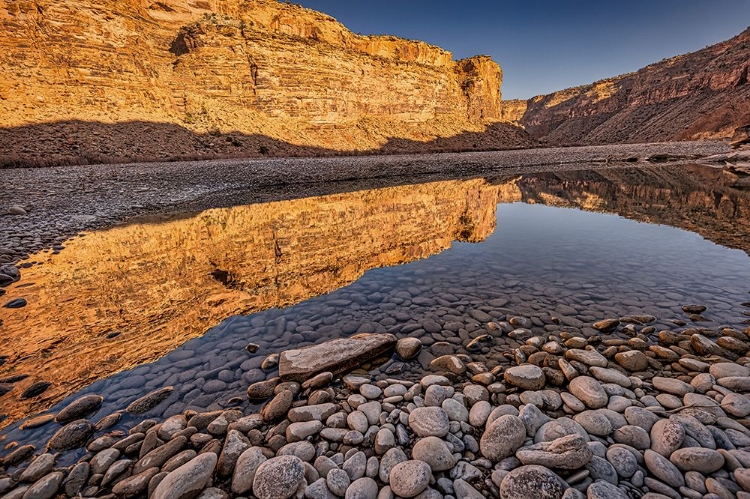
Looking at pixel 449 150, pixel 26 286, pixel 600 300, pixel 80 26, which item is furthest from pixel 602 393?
pixel 449 150

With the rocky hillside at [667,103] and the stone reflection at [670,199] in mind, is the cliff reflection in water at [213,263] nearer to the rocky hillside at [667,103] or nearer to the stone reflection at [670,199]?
the stone reflection at [670,199]

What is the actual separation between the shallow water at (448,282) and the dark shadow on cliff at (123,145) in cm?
2252

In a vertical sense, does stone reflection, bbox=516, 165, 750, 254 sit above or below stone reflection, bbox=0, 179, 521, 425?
below

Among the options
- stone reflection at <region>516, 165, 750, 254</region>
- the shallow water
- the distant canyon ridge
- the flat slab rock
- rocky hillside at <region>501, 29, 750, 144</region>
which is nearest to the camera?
the flat slab rock

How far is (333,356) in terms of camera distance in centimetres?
348

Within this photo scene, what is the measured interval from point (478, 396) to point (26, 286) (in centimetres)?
728

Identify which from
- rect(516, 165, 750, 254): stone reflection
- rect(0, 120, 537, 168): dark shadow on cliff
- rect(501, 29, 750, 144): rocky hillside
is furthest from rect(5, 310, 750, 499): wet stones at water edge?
rect(501, 29, 750, 144): rocky hillside

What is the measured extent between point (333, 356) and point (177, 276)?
4356 millimetres

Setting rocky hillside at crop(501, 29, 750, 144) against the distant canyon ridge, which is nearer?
the distant canyon ridge

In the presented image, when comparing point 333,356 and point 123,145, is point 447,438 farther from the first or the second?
point 123,145

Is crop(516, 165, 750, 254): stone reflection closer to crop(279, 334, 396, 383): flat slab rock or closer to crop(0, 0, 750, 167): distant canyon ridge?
crop(279, 334, 396, 383): flat slab rock

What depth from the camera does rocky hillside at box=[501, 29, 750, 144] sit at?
84.0m

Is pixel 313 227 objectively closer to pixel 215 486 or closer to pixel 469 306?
pixel 469 306

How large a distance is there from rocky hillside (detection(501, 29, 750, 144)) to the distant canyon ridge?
78 centimetres
